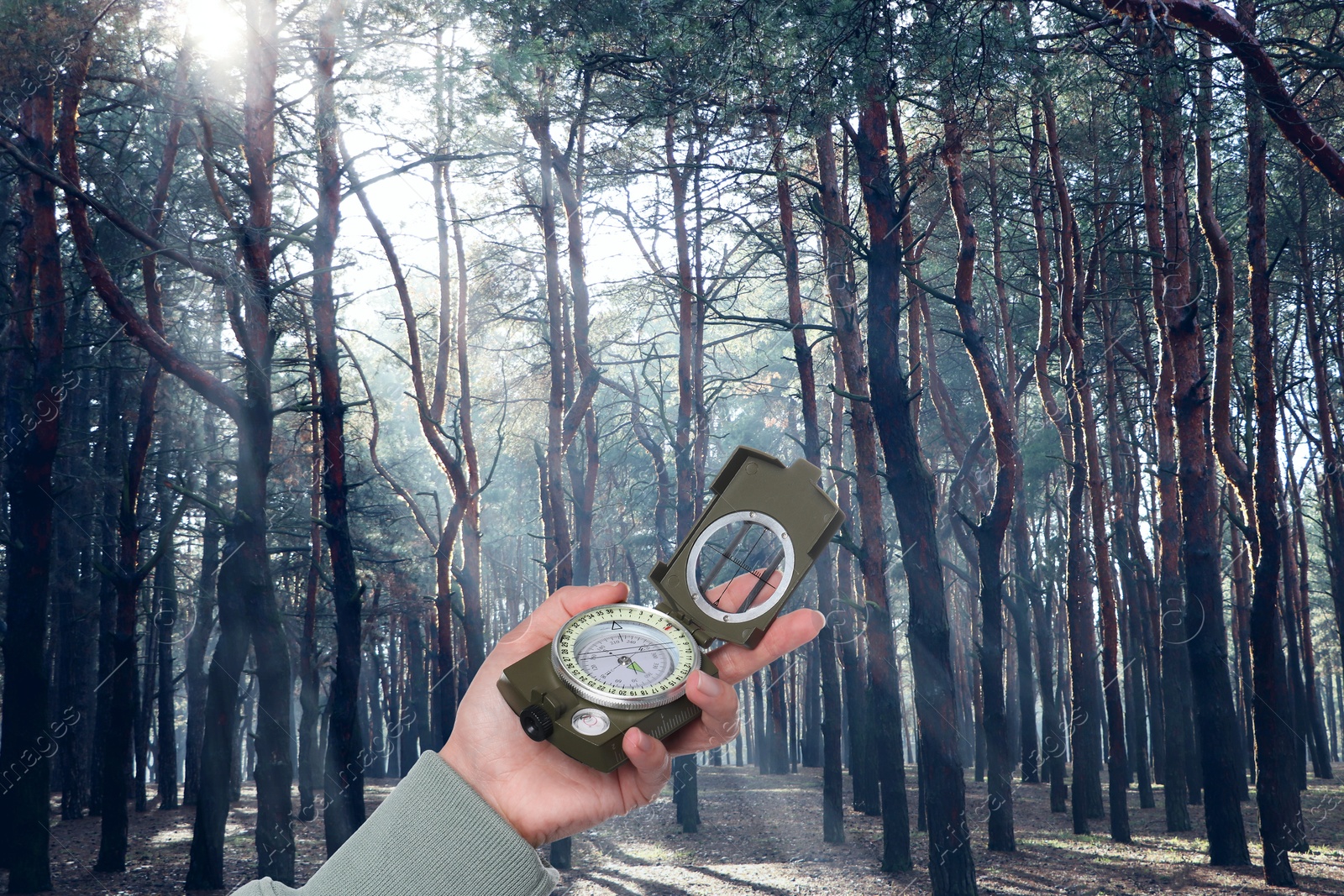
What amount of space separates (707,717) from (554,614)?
46 cm

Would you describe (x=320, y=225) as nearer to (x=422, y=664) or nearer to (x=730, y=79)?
(x=730, y=79)

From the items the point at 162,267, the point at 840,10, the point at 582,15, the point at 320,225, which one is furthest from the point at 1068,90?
the point at 162,267

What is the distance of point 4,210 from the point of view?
49.4 feet

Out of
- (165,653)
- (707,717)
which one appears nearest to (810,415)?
(707,717)

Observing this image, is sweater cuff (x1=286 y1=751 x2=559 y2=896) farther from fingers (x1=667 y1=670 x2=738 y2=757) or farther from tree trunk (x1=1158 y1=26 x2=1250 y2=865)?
tree trunk (x1=1158 y1=26 x2=1250 y2=865)

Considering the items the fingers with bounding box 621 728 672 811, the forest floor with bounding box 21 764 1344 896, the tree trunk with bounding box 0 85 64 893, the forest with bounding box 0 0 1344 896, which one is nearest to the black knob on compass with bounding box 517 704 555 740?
the fingers with bounding box 621 728 672 811

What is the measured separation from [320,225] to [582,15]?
532 centimetres

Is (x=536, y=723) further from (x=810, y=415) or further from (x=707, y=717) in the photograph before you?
(x=810, y=415)

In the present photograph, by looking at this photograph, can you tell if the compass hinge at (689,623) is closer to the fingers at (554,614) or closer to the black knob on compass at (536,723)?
the fingers at (554,614)

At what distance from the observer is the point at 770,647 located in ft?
6.51

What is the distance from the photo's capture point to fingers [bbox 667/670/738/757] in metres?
1.84

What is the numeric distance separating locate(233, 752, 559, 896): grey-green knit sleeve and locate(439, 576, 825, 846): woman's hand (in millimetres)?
197

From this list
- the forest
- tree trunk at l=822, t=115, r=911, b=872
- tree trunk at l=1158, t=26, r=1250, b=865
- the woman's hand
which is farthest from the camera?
tree trunk at l=822, t=115, r=911, b=872

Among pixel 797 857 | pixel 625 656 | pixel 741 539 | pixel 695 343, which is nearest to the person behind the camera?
pixel 625 656
